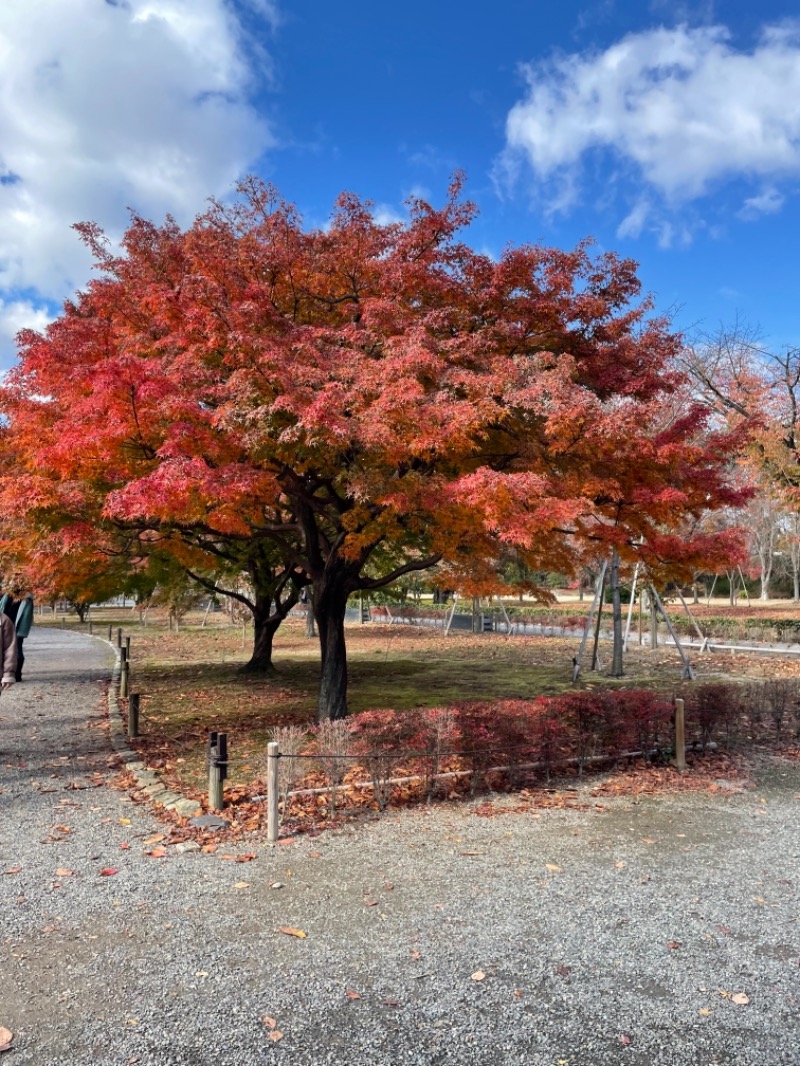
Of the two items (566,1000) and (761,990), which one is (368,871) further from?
(761,990)

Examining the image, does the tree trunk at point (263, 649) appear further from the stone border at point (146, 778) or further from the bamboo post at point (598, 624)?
the bamboo post at point (598, 624)

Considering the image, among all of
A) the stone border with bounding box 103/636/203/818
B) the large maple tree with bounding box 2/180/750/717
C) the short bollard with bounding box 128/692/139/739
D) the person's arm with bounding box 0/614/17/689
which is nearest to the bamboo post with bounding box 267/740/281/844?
the stone border with bounding box 103/636/203/818

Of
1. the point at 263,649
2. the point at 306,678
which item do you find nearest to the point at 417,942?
the point at 306,678

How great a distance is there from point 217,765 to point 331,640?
4.28 meters

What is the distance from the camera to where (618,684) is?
51.1ft

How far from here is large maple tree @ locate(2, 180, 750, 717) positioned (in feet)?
22.2

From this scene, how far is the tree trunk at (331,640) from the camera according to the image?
10.4 meters

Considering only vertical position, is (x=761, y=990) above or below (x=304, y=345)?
below

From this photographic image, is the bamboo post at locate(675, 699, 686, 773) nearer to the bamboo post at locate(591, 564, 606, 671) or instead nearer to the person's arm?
the person's arm

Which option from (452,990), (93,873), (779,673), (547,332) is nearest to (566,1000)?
(452,990)

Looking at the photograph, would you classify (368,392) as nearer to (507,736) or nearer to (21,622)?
(507,736)

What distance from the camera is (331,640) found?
34.8 feet

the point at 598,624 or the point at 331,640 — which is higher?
the point at 331,640

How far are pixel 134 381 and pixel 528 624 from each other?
29286mm
